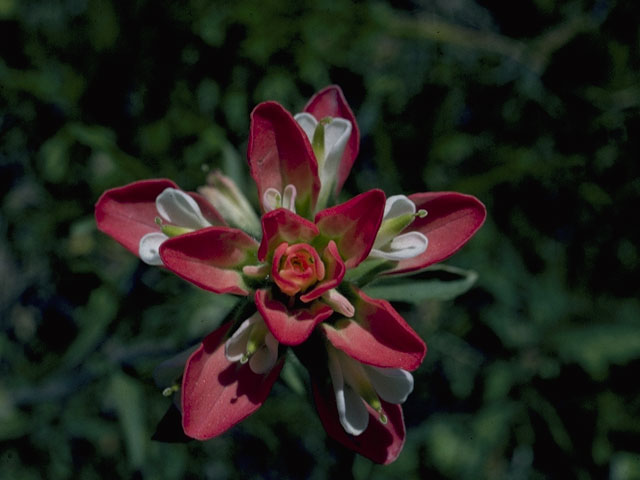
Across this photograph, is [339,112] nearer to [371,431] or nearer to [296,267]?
[296,267]

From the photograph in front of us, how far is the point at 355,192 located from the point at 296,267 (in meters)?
0.90

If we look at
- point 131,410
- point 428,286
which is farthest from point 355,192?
point 131,410

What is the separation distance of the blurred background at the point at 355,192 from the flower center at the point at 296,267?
35.1 inches

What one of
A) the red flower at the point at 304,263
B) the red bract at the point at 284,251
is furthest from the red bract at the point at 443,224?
the red bract at the point at 284,251

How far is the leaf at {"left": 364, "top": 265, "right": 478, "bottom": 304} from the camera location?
1042mm

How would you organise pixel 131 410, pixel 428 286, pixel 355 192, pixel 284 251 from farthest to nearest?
pixel 355 192
pixel 131 410
pixel 428 286
pixel 284 251

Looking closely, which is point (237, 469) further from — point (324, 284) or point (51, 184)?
point (324, 284)

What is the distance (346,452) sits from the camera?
1054 mm

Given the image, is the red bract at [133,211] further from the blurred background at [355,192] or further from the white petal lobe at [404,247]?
the blurred background at [355,192]

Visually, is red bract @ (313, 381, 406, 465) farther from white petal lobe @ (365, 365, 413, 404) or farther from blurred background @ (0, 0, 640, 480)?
blurred background @ (0, 0, 640, 480)

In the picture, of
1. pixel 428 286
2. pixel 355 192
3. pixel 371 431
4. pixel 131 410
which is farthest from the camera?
pixel 355 192

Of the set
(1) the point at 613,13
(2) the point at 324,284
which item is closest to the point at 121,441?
(2) the point at 324,284

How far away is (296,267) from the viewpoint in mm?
833

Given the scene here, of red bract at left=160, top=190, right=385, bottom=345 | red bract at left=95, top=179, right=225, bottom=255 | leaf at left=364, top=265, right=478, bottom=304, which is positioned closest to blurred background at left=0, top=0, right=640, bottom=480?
leaf at left=364, top=265, right=478, bottom=304
